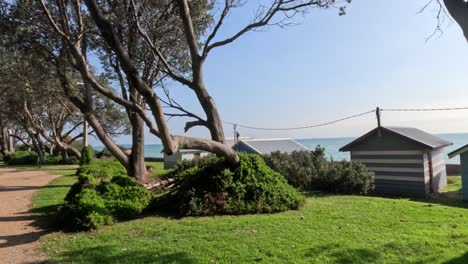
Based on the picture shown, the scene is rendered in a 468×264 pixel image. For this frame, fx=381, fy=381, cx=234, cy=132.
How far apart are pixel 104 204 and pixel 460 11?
22.2ft

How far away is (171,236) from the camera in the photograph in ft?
21.1

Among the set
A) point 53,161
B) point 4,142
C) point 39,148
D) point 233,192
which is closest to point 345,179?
point 233,192

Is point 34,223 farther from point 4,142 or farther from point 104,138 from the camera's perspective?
point 4,142

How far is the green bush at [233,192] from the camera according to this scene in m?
8.12

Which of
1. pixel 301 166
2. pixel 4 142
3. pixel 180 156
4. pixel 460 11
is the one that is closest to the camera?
pixel 460 11

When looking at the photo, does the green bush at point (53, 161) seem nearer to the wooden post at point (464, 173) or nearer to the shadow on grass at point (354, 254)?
the wooden post at point (464, 173)

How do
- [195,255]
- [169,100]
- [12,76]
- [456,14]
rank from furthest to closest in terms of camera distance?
1. [12,76]
2. [169,100]
3. [195,255]
4. [456,14]

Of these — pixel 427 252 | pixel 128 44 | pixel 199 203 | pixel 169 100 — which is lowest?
pixel 427 252

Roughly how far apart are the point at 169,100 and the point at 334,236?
194 inches

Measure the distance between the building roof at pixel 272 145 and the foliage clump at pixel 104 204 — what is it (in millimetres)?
13263

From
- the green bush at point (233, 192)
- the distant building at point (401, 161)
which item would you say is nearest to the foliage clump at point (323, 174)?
the green bush at point (233, 192)

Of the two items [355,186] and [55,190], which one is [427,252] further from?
[55,190]

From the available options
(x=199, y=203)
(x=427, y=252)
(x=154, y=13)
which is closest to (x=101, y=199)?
(x=199, y=203)

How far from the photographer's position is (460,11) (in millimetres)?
4512
